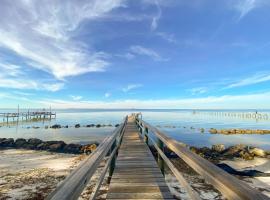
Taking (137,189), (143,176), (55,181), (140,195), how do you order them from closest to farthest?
(140,195)
(137,189)
(143,176)
(55,181)

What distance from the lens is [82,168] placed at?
7.80ft

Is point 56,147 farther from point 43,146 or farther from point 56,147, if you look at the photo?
point 43,146

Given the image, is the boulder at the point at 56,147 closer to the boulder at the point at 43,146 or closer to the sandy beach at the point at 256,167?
the boulder at the point at 43,146

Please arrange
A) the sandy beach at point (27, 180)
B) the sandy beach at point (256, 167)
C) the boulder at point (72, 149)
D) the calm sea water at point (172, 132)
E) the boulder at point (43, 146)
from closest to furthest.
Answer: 1. the sandy beach at point (27, 180)
2. the sandy beach at point (256, 167)
3. the boulder at point (72, 149)
4. the boulder at point (43, 146)
5. the calm sea water at point (172, 132)

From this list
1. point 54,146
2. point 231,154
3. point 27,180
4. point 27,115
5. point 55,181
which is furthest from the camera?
point 27,115

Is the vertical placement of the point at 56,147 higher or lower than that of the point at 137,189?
lower

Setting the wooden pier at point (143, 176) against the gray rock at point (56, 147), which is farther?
the gray rock at point (56, 147)

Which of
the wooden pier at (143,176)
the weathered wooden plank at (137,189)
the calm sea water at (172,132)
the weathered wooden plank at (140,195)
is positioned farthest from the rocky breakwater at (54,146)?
the weathered wooden plank at (140,195)

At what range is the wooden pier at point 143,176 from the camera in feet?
5.64

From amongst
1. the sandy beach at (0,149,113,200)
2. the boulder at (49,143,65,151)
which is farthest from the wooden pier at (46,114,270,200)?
the boulder at (49,143,65,151)

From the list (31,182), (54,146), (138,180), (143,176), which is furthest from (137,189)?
(54,146)

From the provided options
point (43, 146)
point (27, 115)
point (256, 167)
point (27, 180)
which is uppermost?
point (27, 115)

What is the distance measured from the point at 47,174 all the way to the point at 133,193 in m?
8.92

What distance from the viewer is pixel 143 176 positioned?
625 cm
